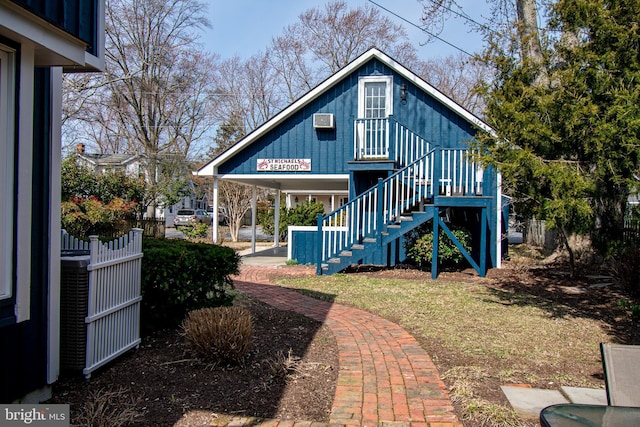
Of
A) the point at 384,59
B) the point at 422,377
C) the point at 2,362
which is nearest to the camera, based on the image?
the point at 2,362

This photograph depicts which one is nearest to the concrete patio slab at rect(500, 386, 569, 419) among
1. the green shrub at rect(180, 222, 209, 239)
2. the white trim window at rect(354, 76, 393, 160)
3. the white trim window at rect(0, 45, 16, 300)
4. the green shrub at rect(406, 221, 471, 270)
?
the white trim window at rect(0, 45, 16, 300)

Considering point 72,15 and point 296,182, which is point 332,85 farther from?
point 72,15

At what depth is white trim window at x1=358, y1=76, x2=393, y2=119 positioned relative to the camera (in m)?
12.9

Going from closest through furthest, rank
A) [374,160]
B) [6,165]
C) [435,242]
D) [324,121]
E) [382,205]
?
[6,165] < [435,242] < [382,205] < [374,160] < [324,121]

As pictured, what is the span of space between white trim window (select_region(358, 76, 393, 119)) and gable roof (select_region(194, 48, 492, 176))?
1.49 feet

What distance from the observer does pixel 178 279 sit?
16.6 ft

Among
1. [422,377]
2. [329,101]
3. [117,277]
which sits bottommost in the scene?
[422,377]

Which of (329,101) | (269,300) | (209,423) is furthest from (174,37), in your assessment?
(209,423)

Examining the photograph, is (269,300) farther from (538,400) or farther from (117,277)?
(538,400)

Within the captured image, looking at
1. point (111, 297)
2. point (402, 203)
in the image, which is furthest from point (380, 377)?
point (402, 203)

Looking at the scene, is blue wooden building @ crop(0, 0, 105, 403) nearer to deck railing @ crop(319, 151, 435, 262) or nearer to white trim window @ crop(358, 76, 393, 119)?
deck railing @ crop(319, 151, 435, 262)

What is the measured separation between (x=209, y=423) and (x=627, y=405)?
8.36ft

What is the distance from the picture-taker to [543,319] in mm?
6453
